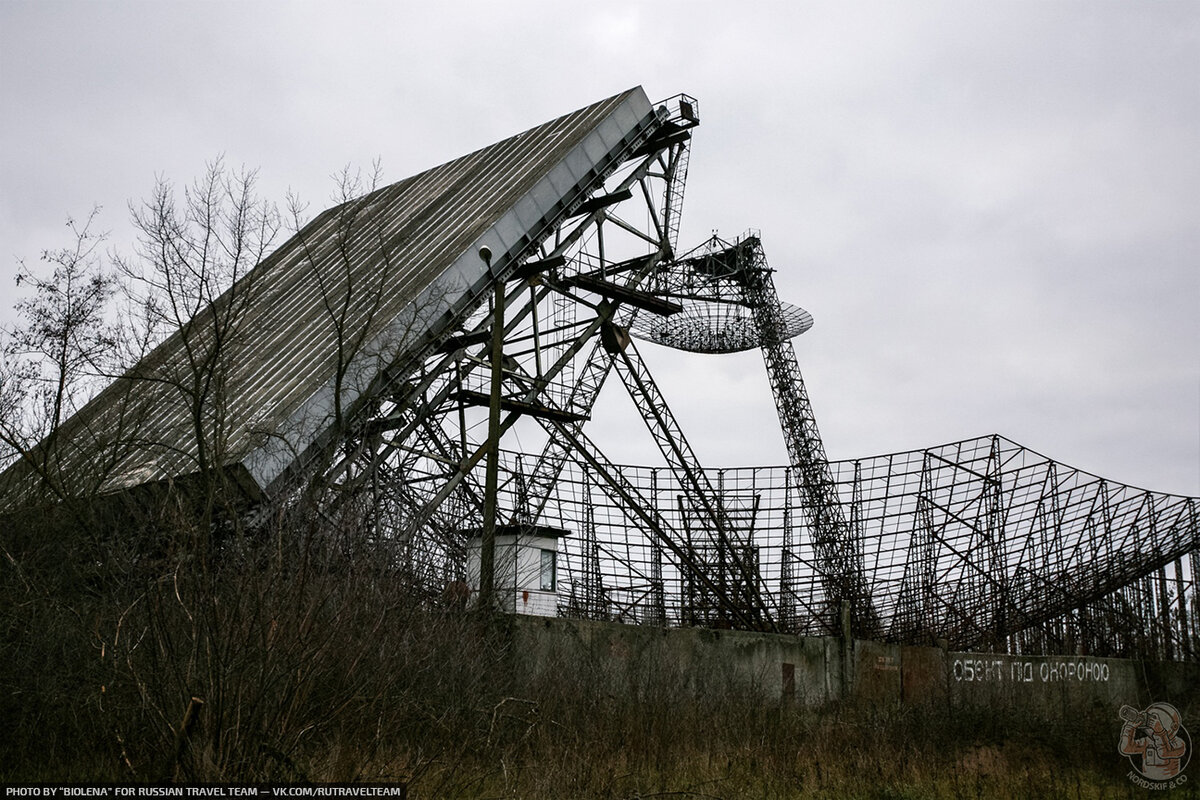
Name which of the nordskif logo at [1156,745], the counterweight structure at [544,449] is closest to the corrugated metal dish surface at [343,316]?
the counterweight structure at [544,449]

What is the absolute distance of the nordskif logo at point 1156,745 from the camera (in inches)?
512

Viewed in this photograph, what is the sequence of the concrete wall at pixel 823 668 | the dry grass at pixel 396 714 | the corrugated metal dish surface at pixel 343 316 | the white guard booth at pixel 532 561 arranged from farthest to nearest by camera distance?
the white guard booth at pixel 532 561, the corrugated metal dish surface at pixel 343 316, the concrete wall at pixel 823 668, the dry grass at pixel 396 714

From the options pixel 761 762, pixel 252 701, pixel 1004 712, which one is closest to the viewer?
pixel 252 701

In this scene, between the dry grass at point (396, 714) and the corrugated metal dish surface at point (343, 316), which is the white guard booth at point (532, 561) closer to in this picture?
the corrugated metal dish surface at point (343, 316)

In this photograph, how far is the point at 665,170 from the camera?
80.2ft

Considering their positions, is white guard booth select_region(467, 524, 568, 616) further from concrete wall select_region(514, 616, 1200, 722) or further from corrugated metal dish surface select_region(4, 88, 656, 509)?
corrugated metal dish surface select_region(4, 88, 656, 509)

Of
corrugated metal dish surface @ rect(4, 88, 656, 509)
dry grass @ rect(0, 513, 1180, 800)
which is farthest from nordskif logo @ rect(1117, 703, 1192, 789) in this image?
corrugated metal dish surface @ rect(4, 88, 656, 509)

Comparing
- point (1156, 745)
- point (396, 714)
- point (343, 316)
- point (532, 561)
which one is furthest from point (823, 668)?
point (343, 316)

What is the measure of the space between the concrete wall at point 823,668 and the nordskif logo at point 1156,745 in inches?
62.1

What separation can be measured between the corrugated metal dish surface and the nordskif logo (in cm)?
1228

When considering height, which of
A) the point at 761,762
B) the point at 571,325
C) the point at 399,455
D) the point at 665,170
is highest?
the point at 665,170

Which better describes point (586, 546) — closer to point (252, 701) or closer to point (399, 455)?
point (399, 455)

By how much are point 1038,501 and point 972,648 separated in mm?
3594

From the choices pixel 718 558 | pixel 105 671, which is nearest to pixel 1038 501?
pixel 718 558
